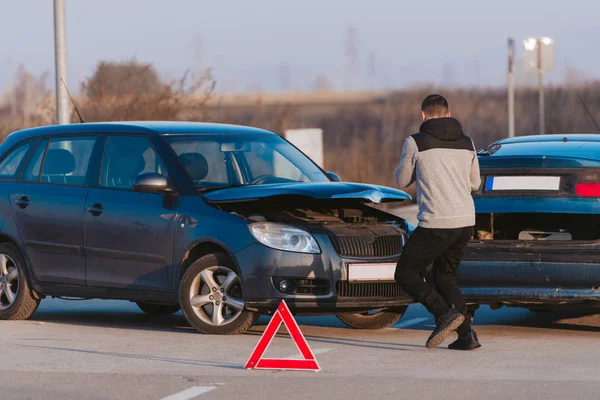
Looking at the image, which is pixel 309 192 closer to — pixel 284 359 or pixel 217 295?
pixel 217 295

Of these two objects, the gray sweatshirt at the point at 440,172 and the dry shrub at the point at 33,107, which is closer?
the gray sweatshirt at the point at 440,172

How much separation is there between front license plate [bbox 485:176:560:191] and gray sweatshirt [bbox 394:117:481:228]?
1.08m

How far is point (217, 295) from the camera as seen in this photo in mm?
10352

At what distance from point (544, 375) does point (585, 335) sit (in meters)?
2.23

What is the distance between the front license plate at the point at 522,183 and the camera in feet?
33.9

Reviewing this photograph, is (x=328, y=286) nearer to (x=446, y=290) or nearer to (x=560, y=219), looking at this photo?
(x=446, y=290)

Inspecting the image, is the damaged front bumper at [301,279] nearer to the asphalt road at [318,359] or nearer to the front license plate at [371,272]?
the front license plate at [371,272]

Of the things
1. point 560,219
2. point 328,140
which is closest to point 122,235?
point 560,219

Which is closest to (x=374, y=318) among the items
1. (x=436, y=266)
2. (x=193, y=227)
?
(x=436, y=266)

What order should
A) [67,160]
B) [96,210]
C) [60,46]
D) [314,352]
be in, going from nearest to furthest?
[314,352] < [96,210] < [67,160] < [60,46]

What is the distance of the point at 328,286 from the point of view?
1015cm

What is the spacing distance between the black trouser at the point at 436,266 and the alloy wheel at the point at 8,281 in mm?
3842

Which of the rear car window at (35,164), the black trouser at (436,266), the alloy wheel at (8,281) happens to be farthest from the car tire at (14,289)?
the black trouser at (436,266)

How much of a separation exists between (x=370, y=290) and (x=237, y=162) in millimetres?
1691
